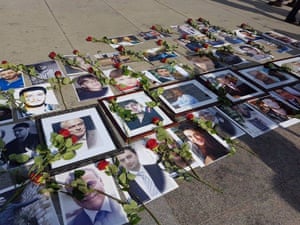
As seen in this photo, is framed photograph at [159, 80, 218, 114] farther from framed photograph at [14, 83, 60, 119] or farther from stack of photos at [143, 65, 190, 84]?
framed photograph at [14, 83, 60, 119]

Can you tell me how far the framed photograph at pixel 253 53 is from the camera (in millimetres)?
2590

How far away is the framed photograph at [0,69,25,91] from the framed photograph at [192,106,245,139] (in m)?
1.27

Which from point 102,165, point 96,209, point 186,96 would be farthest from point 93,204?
point 186,96

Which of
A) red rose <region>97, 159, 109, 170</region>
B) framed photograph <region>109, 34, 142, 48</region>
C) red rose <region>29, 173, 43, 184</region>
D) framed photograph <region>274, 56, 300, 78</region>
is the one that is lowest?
framed photograph <region>274, 56, 300, 78</region>

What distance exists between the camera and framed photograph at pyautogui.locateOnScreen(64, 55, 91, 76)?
6.60 feet

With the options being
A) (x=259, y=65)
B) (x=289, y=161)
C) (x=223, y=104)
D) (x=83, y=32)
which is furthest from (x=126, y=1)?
(x=289, y=161)

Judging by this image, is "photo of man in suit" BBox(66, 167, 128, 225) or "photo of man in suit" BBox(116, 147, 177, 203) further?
"photo of man in suit" BBox(116, 147, 177, 203)

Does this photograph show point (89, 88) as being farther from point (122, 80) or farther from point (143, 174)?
point (143, 174)

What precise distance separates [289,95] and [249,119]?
1.87 feet

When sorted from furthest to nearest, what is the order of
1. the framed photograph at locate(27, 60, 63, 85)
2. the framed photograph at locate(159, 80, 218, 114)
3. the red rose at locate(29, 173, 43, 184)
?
the framed photograph at locate(27, 60, 63, 85) < the framed photograph at locate(159, 80, 218, 114) < the red rose at locate(29, 173, 43, 184)

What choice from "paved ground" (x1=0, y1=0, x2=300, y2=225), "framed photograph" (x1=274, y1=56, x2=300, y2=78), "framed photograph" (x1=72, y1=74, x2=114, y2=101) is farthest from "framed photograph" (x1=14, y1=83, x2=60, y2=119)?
"framed photograph" (x1=274, y1=56, x2=300, y2=78)

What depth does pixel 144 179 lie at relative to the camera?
1260 millimetres

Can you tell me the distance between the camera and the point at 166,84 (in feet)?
6.45

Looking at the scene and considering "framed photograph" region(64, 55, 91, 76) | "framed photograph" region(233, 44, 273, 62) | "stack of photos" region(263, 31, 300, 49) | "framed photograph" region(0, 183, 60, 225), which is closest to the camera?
"framed photograph" region(0, 183, 60, 225)
